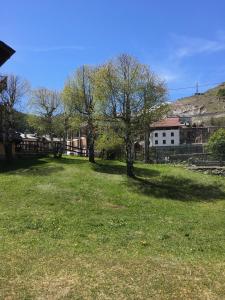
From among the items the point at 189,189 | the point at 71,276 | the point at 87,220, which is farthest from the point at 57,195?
the point at 71,276

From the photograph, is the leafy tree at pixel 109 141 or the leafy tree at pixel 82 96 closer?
the leafy tree at pixel 109 141

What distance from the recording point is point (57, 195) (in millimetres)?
25984

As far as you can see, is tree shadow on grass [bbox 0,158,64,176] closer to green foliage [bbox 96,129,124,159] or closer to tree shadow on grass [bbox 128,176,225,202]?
green foliage [bbox 96,129,124,159]

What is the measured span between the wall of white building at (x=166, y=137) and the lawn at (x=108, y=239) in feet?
375

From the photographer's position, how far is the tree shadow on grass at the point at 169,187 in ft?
98.2

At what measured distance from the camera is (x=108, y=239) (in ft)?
55.1

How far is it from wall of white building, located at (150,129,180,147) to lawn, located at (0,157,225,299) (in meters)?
114

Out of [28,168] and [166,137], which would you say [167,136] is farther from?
[28,168]

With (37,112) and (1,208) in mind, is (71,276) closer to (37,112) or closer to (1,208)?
(1,208)

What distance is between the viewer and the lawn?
11.6m

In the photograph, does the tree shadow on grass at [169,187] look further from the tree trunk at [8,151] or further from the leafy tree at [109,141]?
the tree trunk at [8,151]

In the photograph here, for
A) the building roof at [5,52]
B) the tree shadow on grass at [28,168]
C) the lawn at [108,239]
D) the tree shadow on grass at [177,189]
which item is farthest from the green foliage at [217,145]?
the building roof at [5,52]

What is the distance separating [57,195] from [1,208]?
4529 mm

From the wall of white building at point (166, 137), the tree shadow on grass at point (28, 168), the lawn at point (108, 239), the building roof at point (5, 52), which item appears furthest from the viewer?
the wall of white building at point (166, 137)
